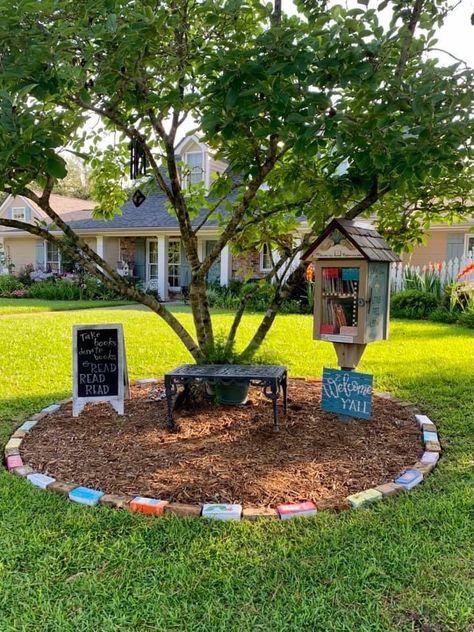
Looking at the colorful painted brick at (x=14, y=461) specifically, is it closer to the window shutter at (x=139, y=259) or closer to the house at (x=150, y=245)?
the house at (x=150, y=245)

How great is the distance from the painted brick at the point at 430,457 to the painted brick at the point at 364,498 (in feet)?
2.28

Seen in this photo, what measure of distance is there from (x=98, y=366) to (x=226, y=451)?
149cm

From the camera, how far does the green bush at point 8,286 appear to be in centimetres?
1854

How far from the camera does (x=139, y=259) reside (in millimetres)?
19781

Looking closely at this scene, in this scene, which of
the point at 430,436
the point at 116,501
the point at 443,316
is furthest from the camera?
the point at 443,316

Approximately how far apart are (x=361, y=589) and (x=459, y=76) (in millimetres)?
2847

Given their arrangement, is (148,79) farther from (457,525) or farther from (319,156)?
(457,525)

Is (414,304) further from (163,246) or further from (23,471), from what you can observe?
(23,471)

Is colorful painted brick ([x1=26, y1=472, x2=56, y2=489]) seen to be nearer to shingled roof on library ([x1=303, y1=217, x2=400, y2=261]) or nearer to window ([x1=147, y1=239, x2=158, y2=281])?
shingled roof on library ([x1=303, y1=217, x2=400, y2=261])

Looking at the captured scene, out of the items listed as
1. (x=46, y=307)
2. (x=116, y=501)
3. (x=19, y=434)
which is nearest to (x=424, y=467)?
(x=116, y=501)

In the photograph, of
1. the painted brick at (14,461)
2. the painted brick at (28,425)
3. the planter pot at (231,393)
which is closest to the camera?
the painted brick at (14,461)

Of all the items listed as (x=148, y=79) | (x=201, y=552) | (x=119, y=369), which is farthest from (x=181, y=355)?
(x=201, y=552)

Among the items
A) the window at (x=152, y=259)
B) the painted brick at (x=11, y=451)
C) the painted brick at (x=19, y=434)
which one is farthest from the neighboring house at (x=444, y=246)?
the painted brick at (x=11, y=451)

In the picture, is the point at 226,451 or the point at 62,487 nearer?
the point at 62,487
